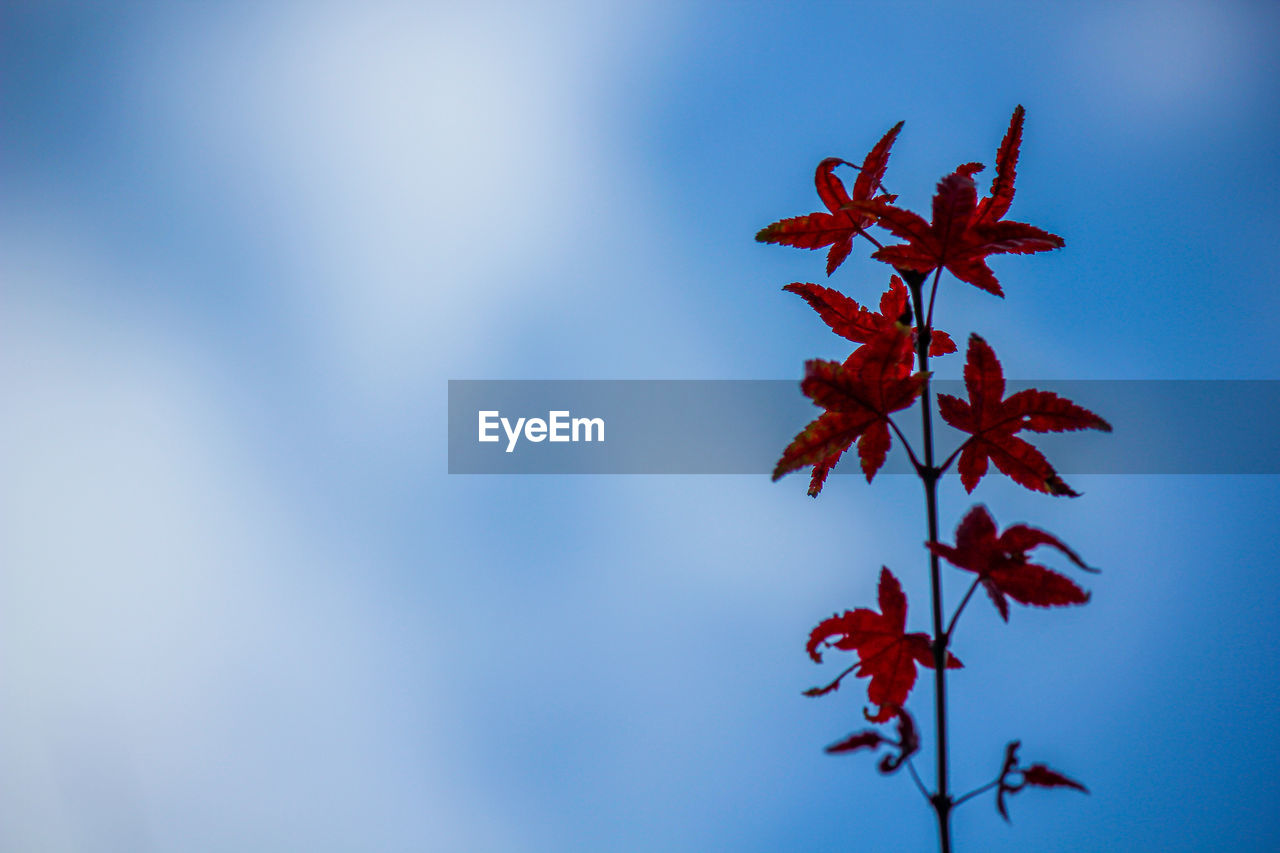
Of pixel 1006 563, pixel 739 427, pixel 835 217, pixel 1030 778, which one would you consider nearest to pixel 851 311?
pixel 835 217

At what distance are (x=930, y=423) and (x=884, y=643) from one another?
17 cm

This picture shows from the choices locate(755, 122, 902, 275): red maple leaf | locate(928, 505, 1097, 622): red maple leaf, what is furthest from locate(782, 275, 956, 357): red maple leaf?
locate(928, 505, 1097, 622): red maple leaf

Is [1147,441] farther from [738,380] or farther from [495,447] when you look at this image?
[495,447]

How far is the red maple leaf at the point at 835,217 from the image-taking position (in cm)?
49

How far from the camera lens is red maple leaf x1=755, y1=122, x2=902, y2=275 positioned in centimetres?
49

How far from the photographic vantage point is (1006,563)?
400 millimetres

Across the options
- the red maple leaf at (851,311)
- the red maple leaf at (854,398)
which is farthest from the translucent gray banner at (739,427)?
the red maple leaf at (854,398)

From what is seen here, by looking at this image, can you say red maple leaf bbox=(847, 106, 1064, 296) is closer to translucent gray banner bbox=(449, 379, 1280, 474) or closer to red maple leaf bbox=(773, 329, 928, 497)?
red maple leaf bbox=(773, 329, 928, 497)

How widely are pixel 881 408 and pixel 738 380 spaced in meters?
0.64

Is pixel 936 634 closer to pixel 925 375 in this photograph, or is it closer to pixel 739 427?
pixel 925 375

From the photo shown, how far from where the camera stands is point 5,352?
1.18 meters

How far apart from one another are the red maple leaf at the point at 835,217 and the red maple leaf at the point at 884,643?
0.90ft

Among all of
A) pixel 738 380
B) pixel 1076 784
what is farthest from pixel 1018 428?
pixel 738 380

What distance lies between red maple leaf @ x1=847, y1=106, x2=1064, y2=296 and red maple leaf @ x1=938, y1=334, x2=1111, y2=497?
60mm
